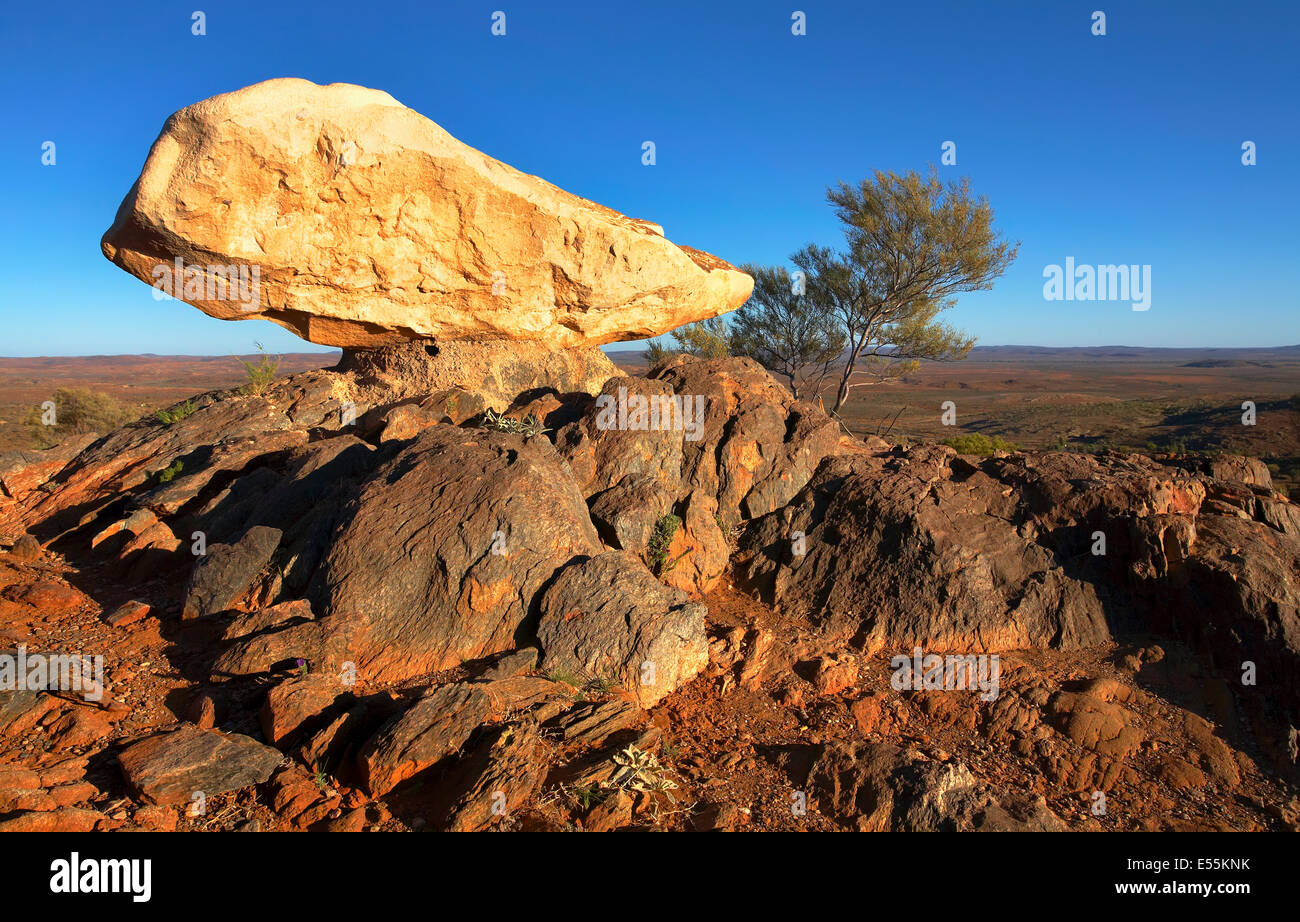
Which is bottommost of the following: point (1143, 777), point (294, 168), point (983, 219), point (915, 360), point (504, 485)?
point (1143, 777)

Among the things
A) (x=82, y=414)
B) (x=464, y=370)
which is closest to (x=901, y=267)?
(x=464, y=370)

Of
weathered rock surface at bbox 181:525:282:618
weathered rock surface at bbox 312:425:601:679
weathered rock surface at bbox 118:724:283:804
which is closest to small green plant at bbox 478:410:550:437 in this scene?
weathered rock surface at bbox 312:425:601:679

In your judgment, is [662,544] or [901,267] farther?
[901,267]

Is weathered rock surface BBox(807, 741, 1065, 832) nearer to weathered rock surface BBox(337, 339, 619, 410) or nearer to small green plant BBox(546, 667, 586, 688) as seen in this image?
small green plant BBox(546, 667, 586, 688)

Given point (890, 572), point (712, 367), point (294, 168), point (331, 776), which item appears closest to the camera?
point (331, 776)

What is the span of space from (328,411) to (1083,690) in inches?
358

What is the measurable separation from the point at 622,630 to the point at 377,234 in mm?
5912

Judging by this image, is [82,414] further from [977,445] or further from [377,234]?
[977,445]

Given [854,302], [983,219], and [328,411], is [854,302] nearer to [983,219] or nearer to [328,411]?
[983,219]

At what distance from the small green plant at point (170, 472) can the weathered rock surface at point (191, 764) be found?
15.2ft

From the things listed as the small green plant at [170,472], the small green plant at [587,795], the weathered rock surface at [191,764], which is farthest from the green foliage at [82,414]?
the small green plant at [587,795]

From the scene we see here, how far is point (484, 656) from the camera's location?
208 inches

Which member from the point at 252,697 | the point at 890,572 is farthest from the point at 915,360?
the point at 252,697

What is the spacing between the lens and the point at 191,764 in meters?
3.81
